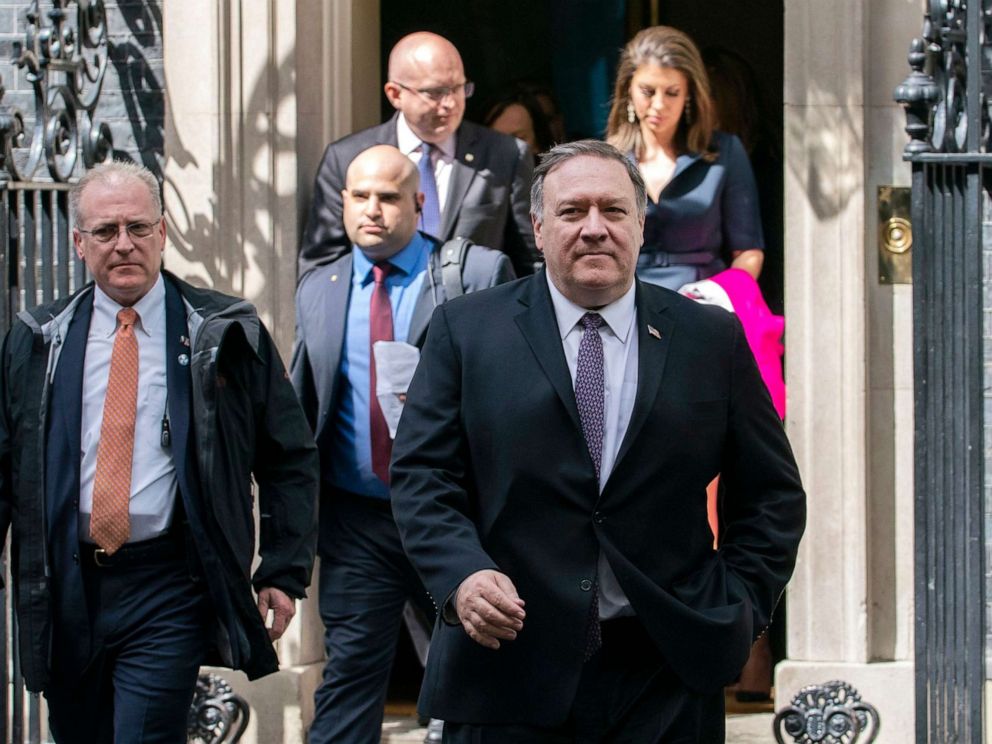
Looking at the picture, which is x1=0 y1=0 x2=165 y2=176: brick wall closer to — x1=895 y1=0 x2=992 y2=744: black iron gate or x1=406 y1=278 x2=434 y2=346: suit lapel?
x1=406 y1=278 x2=434 y2=346: suit lapel

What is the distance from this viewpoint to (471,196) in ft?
24.1

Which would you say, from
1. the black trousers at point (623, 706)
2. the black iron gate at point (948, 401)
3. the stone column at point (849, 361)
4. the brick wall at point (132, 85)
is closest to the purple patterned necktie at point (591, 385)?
the black trousers at point (623, 706)

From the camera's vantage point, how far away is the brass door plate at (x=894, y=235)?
7516 mm

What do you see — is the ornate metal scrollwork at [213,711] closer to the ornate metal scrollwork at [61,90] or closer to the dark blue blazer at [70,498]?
the ornate metal scrollwork at [61,90]

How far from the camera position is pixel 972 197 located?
5.91 metres

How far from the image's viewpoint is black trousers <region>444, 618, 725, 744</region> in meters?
4.40

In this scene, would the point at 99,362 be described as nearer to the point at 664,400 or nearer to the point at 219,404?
the point at 219,404

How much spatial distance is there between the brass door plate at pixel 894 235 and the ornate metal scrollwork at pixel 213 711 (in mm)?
2639

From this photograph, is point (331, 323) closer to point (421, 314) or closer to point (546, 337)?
point (421, 314)

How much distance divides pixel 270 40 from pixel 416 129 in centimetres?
72

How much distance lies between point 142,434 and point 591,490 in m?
1.51

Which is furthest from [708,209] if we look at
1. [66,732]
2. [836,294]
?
[66,732]

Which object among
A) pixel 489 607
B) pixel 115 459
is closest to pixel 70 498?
pixel 115 459

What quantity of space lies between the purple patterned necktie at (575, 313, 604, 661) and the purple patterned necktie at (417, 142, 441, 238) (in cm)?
292
